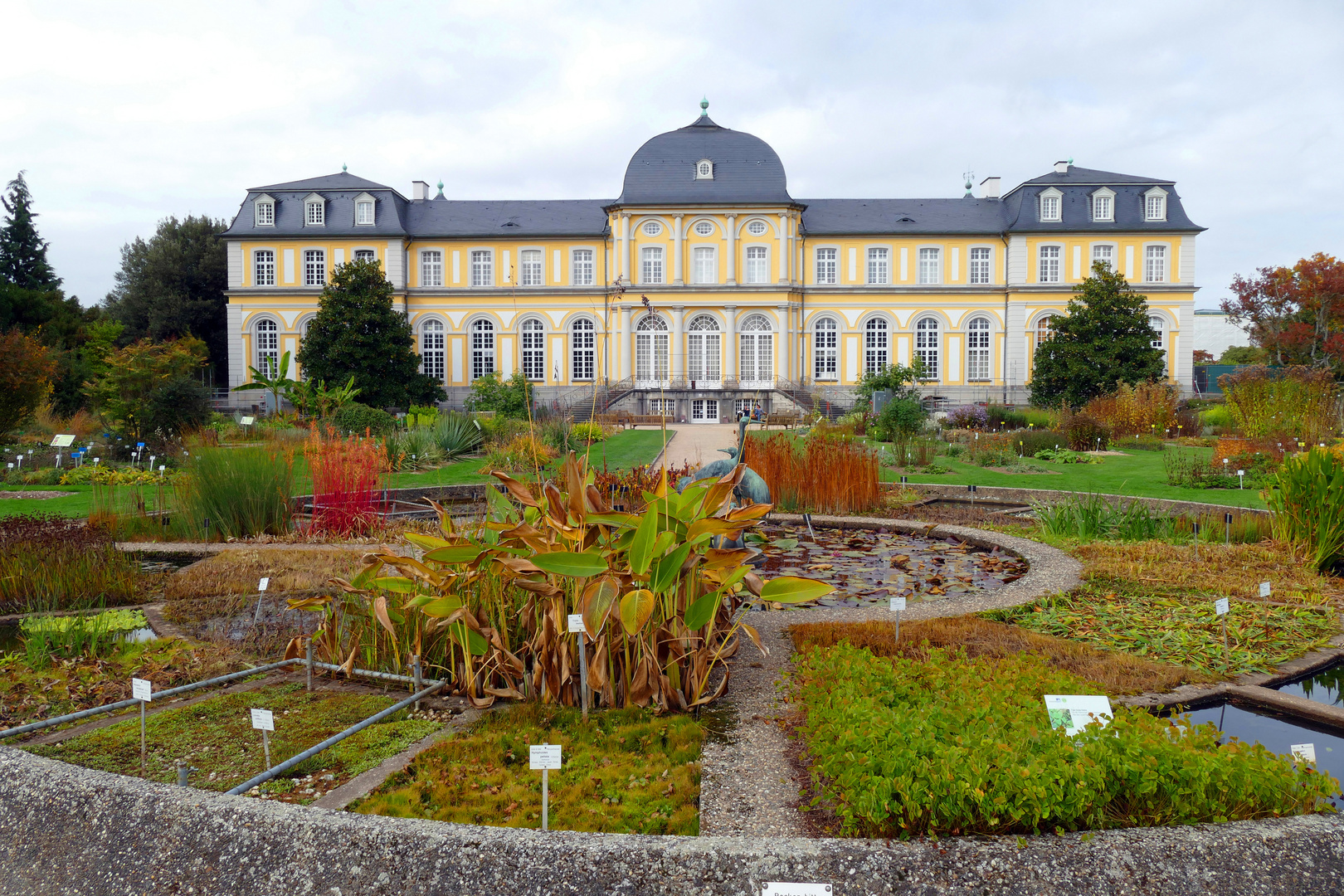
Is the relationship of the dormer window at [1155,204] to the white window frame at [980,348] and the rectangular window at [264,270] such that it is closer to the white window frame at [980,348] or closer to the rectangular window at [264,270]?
the white window frame at [980,348]

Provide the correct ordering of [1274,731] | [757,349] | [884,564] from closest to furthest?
1. [1274,731]
2. [884,564]
3. [757,349]

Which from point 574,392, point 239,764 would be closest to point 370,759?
point 239,764

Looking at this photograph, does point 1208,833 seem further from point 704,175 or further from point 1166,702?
point 704,175

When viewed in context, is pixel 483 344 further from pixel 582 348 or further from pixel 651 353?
pixel 651 353

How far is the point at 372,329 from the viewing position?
27.4 metres

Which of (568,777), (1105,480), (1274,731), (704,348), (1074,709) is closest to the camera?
(1074,709)

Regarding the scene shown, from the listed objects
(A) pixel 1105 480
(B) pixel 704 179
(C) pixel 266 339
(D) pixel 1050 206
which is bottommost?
(A) pixel 1105 480

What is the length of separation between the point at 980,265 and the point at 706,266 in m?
10.8

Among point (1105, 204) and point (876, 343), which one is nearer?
point (1105, 204)

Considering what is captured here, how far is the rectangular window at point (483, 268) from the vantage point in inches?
1369

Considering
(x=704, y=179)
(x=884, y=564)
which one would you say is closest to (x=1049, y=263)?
(x=704, y=179)

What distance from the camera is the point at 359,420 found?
16047mm

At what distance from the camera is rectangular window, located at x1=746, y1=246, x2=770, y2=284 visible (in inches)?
1304

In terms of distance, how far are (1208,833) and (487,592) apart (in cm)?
239
